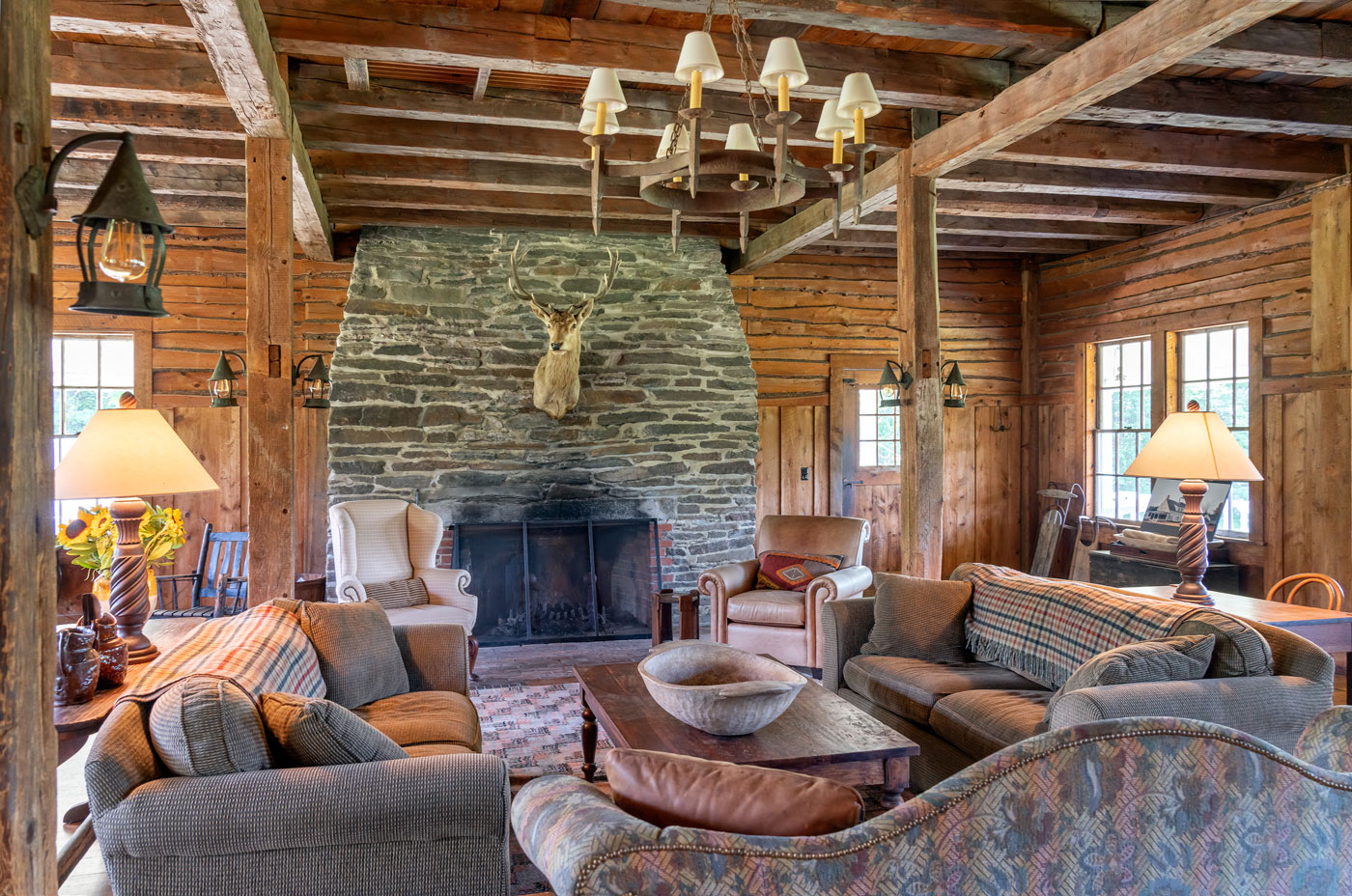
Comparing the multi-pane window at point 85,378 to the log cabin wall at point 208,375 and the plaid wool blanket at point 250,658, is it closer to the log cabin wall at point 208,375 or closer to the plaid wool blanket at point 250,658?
the log cabin wall at point 208,375

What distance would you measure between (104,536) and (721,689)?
2126 mm

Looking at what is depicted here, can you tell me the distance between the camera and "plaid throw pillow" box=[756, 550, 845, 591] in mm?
5633

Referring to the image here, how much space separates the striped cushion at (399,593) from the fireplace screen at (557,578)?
3.59 ft

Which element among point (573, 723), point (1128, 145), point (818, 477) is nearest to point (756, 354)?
point (818, 477)

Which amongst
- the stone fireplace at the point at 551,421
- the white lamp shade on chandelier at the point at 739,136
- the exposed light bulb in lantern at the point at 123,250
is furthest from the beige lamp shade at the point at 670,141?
the stone fireplace at the point at 551,421

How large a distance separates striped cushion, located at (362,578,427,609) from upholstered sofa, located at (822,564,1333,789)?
8.62 ft

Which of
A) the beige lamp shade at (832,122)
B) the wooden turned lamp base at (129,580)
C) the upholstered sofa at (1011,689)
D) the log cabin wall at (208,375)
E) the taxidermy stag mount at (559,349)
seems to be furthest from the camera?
the log cabin wall at (208,375)

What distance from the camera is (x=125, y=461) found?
2908 mm

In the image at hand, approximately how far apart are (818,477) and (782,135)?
223 inches

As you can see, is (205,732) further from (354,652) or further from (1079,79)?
(1079,79)

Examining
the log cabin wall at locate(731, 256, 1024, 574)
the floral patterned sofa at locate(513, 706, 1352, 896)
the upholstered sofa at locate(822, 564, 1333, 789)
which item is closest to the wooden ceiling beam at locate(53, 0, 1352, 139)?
the upholstered sofa at locate(822, 564, 1333, 789)

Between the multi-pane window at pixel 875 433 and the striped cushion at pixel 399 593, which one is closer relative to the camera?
the striped cushion at pixel 399 593

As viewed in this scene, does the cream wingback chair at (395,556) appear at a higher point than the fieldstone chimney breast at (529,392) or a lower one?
lower

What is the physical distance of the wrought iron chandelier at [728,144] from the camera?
2.69 meters
